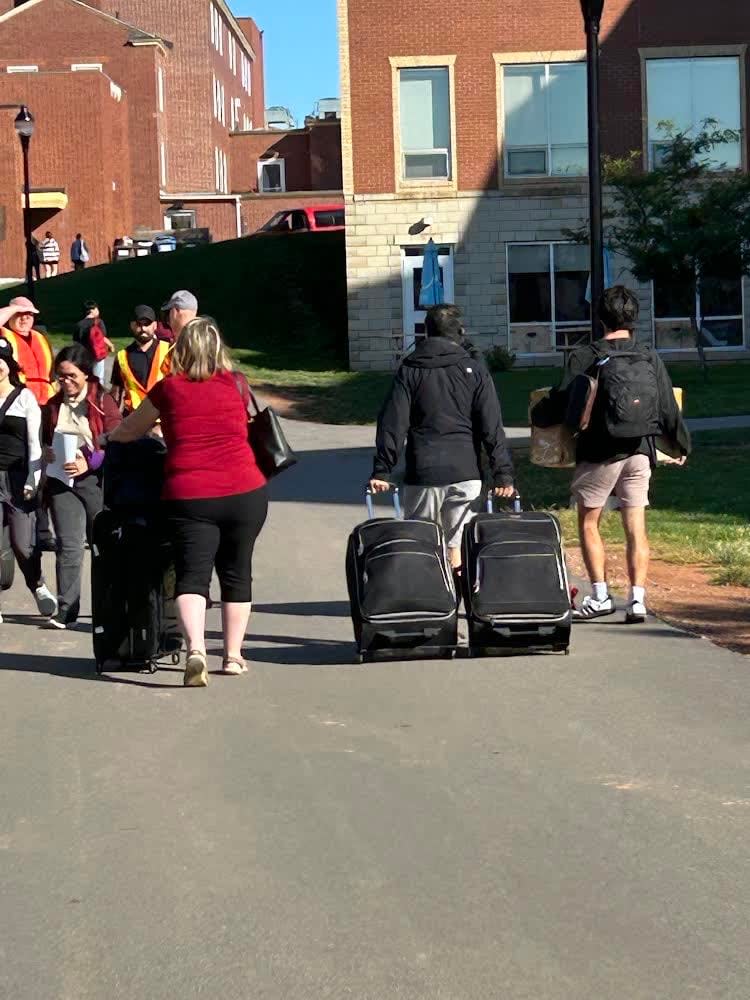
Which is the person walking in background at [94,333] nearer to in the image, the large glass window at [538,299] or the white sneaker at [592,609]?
the white sneaker at [592,609]

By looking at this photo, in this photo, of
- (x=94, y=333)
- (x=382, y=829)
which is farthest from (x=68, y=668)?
(x=94, y=333)

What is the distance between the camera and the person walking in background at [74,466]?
423 inches

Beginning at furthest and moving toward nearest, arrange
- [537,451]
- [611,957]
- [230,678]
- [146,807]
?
1. [537,451]
2. [230,678]
3. [146,807]
4. [611,957]

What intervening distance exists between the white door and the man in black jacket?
3035 cm

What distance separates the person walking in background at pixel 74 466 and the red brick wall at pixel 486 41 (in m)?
29.3

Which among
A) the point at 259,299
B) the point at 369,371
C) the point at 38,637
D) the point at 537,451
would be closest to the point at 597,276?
the point at 537,451

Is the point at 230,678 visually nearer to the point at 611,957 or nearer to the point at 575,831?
the point at 575,831

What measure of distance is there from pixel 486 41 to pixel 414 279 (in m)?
5.64

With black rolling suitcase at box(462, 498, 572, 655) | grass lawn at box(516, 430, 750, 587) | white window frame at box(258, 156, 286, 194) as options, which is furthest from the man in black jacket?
white window frame at box(258, 156, 286, 194)

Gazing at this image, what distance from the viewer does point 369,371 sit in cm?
3944

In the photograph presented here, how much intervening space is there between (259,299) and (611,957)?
40.6 metres

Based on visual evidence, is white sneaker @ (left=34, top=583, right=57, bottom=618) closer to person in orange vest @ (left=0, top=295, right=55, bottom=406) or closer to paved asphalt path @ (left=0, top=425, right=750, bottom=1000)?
paved asphalt path @ (left=0, top=425, right=750, bottom=1000)

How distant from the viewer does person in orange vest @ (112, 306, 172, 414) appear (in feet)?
42.7

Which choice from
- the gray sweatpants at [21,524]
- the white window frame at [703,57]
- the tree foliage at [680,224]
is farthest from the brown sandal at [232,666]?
the white window frame at [703,57]
